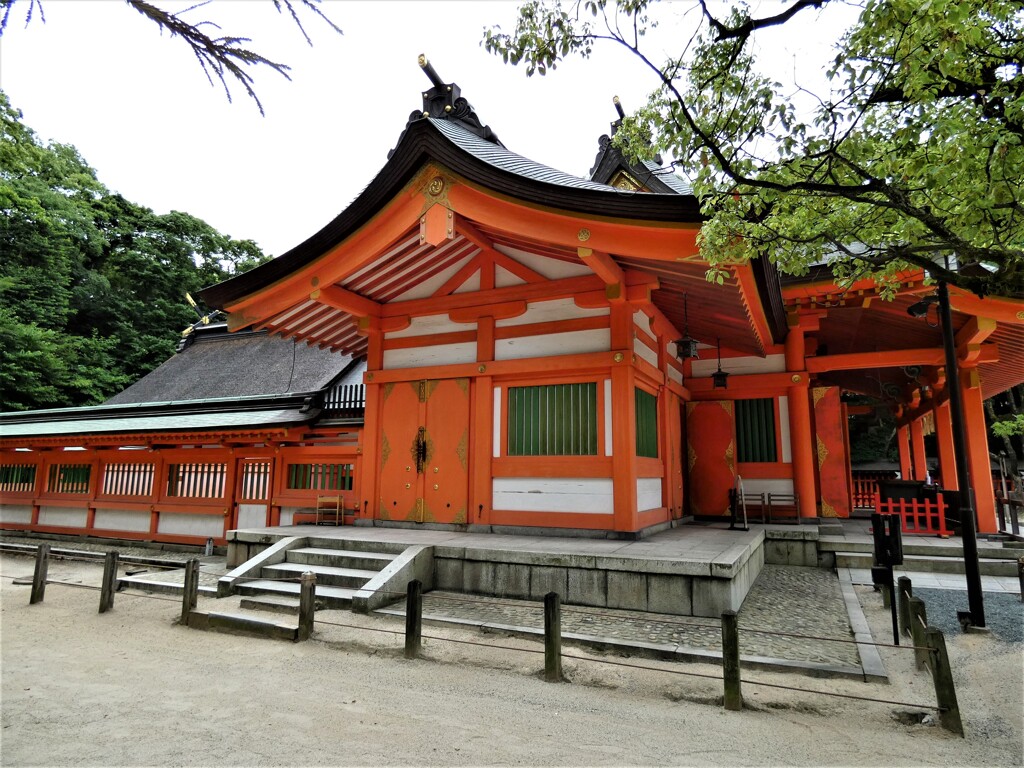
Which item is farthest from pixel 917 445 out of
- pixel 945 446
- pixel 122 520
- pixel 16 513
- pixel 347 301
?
pixel 16 513

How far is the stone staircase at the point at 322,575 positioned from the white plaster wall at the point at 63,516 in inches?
334

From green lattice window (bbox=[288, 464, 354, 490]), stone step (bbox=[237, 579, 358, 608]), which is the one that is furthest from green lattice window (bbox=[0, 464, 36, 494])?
stone step (bbox=[237, 579, 358, 608])

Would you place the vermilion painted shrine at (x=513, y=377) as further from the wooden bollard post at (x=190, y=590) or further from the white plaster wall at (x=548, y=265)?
the wooden bollard post at (x=190, y=590)

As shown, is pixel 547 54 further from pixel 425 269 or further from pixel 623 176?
pixel 623 176

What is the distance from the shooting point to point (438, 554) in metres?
7.12

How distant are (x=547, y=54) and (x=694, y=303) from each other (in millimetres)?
4769

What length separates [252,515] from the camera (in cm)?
1112

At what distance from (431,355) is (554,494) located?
3.07 m

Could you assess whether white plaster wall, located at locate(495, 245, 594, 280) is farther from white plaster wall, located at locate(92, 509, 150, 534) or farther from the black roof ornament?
white plaster wall, located at locate(92, 509, 150, 534)

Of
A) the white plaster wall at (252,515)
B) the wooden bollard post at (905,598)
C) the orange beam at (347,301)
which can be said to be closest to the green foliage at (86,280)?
the white plaster wall at (252,515)

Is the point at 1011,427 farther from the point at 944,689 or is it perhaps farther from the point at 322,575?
the point at 322,575

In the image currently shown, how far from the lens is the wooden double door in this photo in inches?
346

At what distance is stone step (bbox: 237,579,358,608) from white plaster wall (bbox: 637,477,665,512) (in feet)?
12.9

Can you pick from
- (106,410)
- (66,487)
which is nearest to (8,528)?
(66,487)
